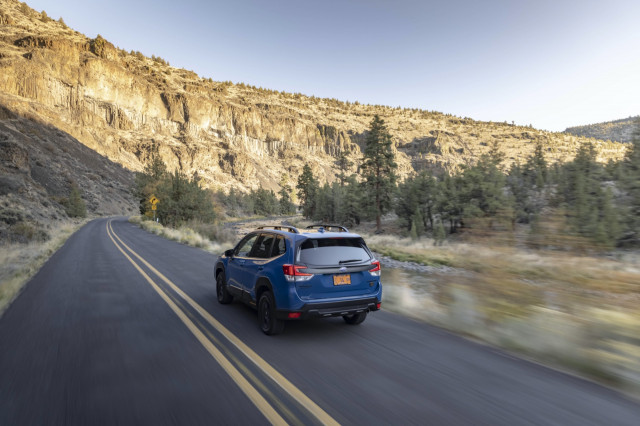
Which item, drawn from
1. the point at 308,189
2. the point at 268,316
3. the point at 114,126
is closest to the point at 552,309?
the point at 268,316

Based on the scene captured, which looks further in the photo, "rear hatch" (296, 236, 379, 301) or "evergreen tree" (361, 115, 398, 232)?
"evergreen tree" (361, 115, 398, 232)

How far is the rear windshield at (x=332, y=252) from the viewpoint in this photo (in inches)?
199

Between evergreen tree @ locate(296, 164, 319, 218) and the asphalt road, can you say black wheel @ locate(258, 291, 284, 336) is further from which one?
evergreen tree @ locate(296, 164, 319, 218)

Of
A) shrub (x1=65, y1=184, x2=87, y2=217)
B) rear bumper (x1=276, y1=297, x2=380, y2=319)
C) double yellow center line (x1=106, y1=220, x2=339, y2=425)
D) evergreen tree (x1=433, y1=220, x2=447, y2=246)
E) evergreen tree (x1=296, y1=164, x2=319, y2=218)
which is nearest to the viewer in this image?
double yellow center line (x1=106, y1=220, x2=339, y2=425)

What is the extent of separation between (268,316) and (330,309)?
1.02 m

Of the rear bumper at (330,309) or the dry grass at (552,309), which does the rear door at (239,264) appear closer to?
the rear bumper at (330,309)

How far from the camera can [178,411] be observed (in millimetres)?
3182

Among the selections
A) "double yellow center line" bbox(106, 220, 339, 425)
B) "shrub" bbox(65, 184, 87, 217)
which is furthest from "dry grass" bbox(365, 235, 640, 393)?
"shrub" bbox(65, 184, 87, 217)

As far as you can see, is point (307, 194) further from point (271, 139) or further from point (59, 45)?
point (59, 45)

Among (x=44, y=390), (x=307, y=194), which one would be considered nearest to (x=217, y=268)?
(x=44, y=390)

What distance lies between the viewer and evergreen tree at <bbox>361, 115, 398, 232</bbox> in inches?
1804

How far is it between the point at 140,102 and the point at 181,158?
36.2m

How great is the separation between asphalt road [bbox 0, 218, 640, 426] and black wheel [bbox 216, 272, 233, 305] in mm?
399

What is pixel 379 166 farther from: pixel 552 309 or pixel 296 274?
pixel 296 274
